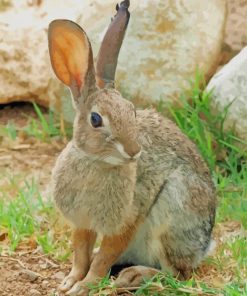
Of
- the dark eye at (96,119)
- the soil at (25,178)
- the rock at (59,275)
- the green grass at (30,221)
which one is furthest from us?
the green grass at (30,221)

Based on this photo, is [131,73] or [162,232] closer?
[162,232]

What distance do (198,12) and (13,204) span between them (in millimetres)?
2058

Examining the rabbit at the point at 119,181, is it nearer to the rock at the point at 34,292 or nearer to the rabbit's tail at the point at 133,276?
the rabbit's tail at the point at 133,276

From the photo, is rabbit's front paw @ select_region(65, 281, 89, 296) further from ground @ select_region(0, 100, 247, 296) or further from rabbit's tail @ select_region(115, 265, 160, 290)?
rabbit's tail @ select_region(115, 265, 160, 290)

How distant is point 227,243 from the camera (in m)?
5.29

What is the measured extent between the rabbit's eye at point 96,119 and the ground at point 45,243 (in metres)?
0.90

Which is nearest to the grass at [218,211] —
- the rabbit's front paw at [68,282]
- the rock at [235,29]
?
the rabbit's front paw at [68,282]

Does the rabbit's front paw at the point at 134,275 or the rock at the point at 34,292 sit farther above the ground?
the rabbit's front paw at the point at 134,275

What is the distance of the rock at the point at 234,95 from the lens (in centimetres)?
628

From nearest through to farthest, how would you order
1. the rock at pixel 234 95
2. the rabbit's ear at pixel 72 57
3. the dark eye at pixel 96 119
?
the dark eye at pixel 96 119 → the rabbit's ear at pixel 72 57 → the rock at pixel 234 95

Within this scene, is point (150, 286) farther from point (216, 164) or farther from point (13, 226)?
point (216, 164)

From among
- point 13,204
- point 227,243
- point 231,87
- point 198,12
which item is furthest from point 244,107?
point 13,204

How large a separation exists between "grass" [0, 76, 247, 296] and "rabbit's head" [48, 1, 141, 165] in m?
0.82

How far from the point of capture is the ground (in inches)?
188
